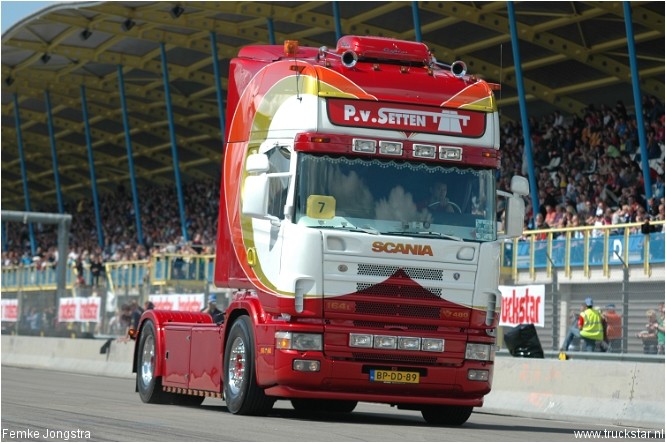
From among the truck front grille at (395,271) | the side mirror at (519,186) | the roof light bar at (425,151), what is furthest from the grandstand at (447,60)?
the truck front grille at (395,271)

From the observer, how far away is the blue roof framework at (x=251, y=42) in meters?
37.5

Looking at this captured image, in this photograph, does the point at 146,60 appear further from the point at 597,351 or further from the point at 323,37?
the point at 597,351

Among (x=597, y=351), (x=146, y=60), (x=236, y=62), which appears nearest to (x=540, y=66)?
(x=146, y=60)

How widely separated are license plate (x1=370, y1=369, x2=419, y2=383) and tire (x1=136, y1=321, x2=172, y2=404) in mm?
4398

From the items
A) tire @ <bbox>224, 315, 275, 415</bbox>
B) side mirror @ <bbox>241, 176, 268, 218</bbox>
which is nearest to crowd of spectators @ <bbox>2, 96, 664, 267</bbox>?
tire @ <bbox>224, 315, 275, 415</bbox>

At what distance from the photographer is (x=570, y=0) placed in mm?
35375

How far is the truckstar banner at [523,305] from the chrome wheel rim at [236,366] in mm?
7072

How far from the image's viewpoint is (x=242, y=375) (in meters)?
14.6

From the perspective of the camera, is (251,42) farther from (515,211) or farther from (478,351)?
(478,351)

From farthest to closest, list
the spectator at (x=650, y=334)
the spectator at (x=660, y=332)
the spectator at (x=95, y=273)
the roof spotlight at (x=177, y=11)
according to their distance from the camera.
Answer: the roof spotlight at (x=177, y=11)
the spectator at (x=95, y=273)
the spectator at (x=650, y=334)
the spectator at (x=660, y=332)

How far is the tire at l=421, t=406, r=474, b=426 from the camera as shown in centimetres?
1490

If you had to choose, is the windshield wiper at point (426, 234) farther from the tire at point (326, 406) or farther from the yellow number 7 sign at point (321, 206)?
the tire at point (326, 406)

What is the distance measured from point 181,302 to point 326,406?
14.1m

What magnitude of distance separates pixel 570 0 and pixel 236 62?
2099cm
